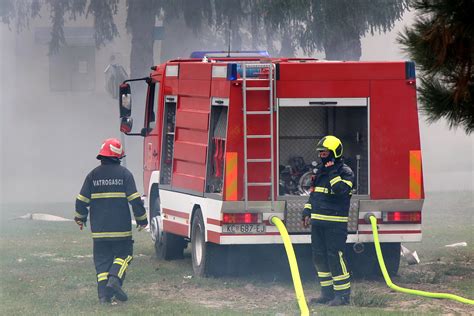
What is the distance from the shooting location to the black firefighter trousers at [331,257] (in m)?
11.5

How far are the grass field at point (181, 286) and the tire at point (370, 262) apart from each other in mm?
176

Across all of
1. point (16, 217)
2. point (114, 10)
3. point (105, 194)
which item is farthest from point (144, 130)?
point (114, 10)

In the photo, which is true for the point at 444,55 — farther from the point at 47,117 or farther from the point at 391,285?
the point at 47,117

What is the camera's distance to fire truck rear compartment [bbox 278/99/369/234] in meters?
13.4

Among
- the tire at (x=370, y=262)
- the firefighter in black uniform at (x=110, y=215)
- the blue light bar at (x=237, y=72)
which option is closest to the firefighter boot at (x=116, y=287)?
the firefighter in black uniform at (x=110, y=215)

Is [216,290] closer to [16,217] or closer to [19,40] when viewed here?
[16,217]

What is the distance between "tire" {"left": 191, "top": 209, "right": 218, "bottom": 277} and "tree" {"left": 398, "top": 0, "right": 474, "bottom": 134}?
134 inches

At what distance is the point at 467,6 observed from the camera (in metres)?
10.1

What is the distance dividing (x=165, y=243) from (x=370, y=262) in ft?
10.1

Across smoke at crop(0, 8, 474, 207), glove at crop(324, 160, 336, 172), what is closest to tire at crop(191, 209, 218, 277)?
glove at crop(324, 160, 336, 172)

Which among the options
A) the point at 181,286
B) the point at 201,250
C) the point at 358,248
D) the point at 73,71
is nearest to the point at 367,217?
the point at 358,248

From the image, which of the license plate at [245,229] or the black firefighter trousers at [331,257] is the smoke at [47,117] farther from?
the black firefighter trousers at [331,257]

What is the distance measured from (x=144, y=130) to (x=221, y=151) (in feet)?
11.1

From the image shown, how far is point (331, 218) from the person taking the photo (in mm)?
11516
